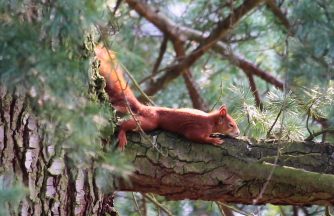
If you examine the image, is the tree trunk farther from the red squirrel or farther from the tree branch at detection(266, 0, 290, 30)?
the tree branch at detection(266, 0, 290, 30)

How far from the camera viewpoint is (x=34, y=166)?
191cm

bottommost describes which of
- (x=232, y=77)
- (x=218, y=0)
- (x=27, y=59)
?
(x=27, y=59)

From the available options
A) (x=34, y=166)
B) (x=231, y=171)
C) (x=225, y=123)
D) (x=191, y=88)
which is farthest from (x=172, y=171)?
(x=191, y=88)

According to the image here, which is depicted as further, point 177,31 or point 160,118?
point 177,31

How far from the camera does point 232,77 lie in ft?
14.1

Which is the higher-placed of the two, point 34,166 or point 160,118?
point 160,118

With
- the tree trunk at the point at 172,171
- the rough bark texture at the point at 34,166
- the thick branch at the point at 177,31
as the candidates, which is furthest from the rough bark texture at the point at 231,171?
the thick branch at the point at 177,31

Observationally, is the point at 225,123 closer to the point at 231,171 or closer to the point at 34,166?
the point at 231,171

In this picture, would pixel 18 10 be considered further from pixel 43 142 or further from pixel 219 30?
pixel 219 30

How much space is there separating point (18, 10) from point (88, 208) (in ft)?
2.74

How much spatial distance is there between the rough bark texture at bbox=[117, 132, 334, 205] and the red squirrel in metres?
0.06

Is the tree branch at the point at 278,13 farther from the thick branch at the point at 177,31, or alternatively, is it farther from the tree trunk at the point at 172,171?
the tree trunk at the point at 172,171

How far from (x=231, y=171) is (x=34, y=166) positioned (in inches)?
22.0

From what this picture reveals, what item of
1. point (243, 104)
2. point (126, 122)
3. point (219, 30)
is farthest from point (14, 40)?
point (219, 30)
